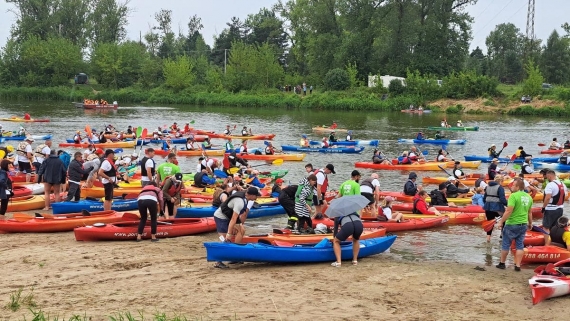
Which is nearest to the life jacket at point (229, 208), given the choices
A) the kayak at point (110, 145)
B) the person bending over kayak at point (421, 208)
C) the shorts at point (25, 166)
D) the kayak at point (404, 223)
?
the kayak at point (404, 223)

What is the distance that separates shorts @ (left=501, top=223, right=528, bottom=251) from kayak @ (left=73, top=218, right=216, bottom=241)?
6337mm

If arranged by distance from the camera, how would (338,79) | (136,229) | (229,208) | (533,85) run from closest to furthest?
(229,208) < (136,229) < (533,85) < (338,79)

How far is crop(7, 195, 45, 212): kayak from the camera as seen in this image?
16.6 m

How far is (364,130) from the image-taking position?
47969 millimetres

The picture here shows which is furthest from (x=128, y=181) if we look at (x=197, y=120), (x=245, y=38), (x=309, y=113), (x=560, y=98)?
(x=245, y=38)

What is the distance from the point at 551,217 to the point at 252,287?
6.42 meters

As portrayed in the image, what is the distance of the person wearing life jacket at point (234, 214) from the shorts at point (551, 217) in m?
5.78

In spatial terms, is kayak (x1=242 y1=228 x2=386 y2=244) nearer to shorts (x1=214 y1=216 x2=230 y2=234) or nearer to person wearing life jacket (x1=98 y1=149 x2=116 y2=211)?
shorts (x1=214 y1=216 x2=230 y2=234)

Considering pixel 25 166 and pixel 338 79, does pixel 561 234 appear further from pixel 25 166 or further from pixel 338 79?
pixel 338 79

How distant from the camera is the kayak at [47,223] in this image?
13989 millimetres

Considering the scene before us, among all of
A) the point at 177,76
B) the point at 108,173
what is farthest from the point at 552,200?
the point at 177,76

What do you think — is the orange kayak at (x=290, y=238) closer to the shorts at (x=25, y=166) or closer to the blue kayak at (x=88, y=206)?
the blue kayak at (x=88, y=206)

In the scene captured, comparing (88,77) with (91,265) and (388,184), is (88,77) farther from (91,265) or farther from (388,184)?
(91,265)

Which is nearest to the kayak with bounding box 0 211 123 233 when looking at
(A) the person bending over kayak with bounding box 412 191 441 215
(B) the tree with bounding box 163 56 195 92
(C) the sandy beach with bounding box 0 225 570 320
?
(C) the sandy beach with bounding box 0 225 570 320
